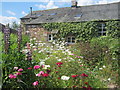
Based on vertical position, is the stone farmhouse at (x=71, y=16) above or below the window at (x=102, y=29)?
above

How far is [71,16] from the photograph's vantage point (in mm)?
7477

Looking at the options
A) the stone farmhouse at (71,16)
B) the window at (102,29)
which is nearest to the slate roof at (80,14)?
the stone farmhouse at (71,16)

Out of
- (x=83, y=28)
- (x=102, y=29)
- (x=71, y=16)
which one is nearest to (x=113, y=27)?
(x=102, y=29)

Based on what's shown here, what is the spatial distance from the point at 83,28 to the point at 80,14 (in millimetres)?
928

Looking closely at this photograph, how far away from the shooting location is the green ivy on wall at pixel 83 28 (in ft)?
21.7

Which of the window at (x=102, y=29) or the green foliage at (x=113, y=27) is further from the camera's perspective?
the window at (x=102, y=29)

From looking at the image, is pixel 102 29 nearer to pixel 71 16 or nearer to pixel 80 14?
pixel 80 14

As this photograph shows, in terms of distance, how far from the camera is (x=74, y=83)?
1.77 m

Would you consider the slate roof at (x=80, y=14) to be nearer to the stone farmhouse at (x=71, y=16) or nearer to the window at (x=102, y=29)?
the stone farmhouse at (x=71, y=16)

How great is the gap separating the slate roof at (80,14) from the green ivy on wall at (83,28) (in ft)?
0.90

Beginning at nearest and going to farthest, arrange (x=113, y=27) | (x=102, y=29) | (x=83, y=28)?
(x=113, y=27) < (x=102, y=29) < (x=83, y=28)

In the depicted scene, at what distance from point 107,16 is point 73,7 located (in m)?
2.29

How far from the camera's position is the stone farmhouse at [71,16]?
6.88 m

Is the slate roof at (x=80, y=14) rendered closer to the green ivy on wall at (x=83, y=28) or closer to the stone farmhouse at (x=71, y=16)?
the stone farmhouse at (x=71, y=16)
